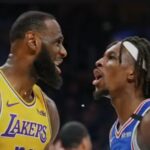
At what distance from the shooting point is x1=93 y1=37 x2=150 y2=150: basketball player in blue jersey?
14.6 feet

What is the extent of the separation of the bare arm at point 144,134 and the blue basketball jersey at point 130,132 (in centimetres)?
3

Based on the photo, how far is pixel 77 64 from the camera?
10.5 metres

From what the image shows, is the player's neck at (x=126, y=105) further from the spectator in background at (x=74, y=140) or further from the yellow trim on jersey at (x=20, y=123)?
the spectator in background at (x=74, y=140)

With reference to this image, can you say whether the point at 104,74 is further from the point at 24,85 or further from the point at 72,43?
the point at 72,43

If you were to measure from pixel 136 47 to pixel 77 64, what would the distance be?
5897 millimetres

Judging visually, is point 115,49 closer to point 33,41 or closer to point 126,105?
point 126,105

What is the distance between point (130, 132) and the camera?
4.35 metres

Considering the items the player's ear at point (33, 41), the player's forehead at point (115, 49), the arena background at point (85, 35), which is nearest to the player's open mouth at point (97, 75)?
the player's forehead at point (115, 49)

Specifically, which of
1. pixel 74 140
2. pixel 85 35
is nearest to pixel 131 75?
pixel 74 140

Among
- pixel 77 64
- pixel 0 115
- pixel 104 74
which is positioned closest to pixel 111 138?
pixel 104 74

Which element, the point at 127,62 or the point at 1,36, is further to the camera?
the point at 1,36

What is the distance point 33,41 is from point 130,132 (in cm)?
86

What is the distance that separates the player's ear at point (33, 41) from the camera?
468 centimetres

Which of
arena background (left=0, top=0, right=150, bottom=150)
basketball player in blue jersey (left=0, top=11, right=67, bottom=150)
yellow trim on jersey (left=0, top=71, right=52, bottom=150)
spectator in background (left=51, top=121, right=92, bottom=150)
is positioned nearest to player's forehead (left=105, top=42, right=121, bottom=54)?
basketball player in blue jersey (left=0, top=11, right=67, bottom=150)
